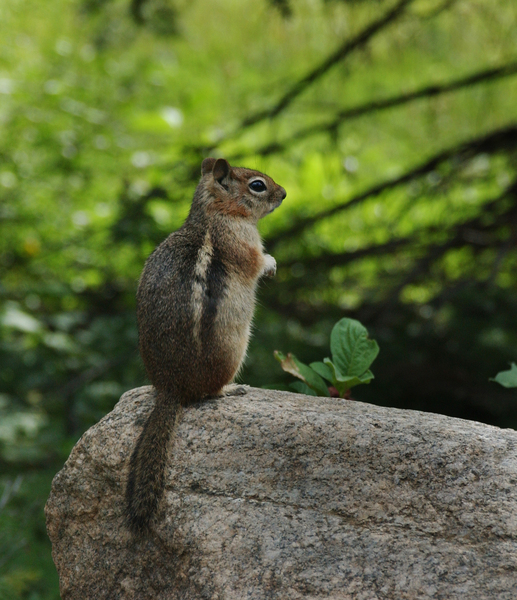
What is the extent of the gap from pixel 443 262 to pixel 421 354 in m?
0.80

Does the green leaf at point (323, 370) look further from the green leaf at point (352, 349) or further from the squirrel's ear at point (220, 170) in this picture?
the squirrel's ear at point (220, 170)

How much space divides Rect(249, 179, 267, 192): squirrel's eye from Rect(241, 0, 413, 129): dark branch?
4.91 ft

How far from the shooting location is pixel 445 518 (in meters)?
1.57

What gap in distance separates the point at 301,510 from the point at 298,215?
9.38ft

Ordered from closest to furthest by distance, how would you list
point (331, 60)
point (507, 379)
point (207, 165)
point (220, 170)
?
point (507, 379)
point (220, 170)
point (207, 165)
point (331, 60)

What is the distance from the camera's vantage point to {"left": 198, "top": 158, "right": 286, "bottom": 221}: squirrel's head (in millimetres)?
2699

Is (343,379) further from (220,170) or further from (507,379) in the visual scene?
(220,170)

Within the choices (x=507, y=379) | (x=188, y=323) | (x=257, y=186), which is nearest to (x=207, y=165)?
(x=257, y=186)

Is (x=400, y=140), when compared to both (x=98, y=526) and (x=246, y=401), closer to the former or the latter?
(x=246, y=401)

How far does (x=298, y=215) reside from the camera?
4.28 m

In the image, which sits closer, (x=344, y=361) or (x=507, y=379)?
(x=507, y=379)

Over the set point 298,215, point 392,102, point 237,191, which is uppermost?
point 392,102

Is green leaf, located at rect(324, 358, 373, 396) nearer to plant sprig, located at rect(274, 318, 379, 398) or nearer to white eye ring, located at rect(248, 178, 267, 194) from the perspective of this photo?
plant sprig, located at rect(274, 318, 379, 398)

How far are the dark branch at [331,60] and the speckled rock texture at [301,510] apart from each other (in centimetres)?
267
